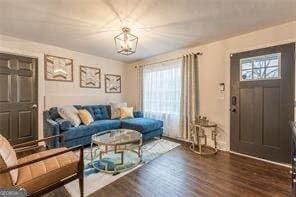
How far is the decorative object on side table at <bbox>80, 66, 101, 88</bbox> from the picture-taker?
15.5ft

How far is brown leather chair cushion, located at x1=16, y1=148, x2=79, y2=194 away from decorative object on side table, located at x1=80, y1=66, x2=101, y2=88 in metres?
3.04

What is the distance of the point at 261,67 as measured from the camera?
315 centimetres

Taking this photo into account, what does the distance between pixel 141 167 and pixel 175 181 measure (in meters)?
0.64

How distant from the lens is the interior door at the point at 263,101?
2869 millimetres

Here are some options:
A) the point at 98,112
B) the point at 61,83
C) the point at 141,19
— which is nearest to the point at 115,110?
the point at 98,112

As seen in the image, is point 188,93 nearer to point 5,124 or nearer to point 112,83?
point 112,83

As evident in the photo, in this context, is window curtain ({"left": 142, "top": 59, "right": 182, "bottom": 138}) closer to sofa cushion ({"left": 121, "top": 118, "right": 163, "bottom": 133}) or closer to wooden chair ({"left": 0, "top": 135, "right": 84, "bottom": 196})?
sofa cushion ({"left": 121, "top": 118, "right": 163, "bottom": 133})

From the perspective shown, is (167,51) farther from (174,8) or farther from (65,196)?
(65,196)

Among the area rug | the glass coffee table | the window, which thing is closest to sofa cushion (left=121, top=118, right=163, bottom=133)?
the area rug

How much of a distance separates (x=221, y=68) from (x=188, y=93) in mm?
900

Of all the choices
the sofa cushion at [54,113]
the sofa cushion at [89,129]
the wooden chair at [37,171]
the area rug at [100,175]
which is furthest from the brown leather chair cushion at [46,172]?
the sofa cushion at [54,113]

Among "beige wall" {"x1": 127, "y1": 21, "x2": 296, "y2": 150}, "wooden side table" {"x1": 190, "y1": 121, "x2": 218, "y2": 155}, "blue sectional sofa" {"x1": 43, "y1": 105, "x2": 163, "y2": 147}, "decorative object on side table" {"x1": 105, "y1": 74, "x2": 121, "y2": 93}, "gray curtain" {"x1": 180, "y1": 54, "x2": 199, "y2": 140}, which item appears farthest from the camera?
"decorative object on side table" {"x1": 105, "y1": 74, "x2": 121, "y2": 93}

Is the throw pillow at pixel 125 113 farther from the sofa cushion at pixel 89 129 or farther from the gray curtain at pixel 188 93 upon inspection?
the gray curtain at pixel 188 93

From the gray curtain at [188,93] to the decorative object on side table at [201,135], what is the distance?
24 cm
